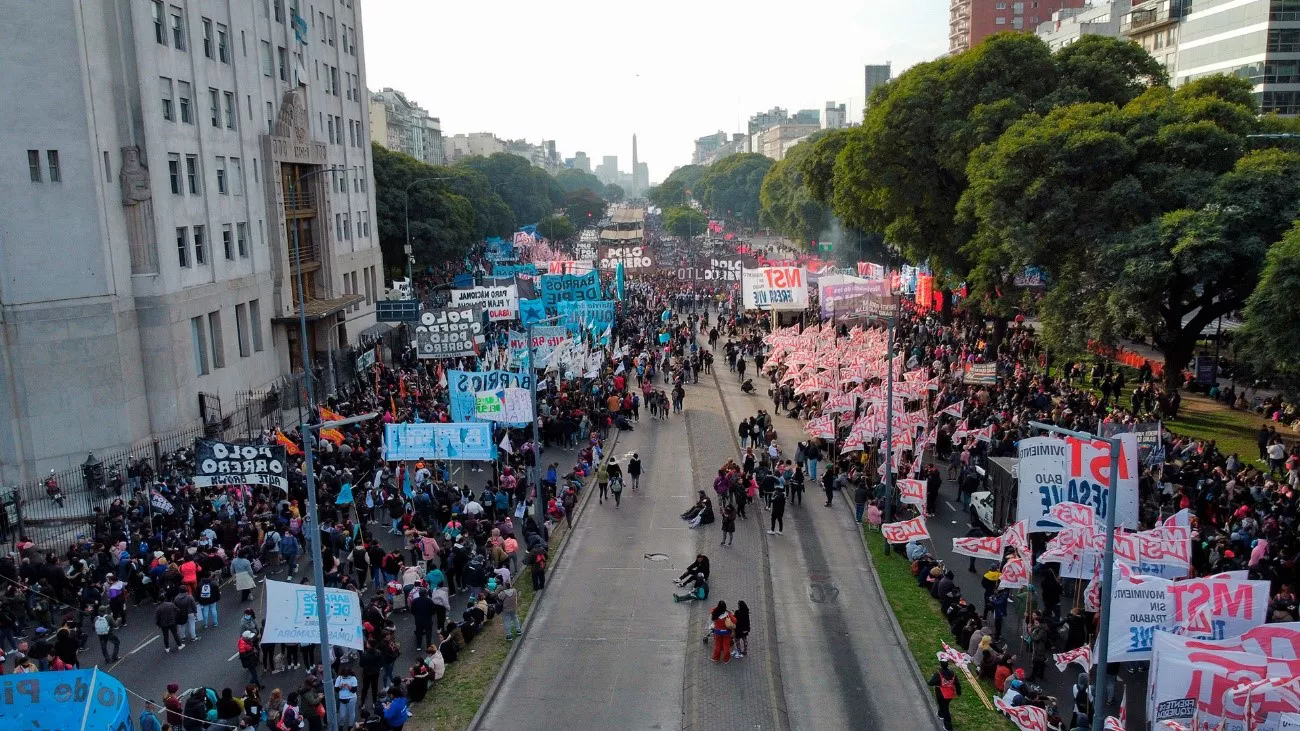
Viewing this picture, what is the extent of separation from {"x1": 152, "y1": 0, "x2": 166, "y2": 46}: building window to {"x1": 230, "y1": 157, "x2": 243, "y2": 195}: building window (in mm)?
5913

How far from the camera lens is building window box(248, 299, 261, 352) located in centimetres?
4056

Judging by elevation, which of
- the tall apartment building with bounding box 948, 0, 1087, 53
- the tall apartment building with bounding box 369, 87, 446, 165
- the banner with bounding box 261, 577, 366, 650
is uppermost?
the tall apartment building with bounding box 948, 0, 1087, 53

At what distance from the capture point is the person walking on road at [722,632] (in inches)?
728

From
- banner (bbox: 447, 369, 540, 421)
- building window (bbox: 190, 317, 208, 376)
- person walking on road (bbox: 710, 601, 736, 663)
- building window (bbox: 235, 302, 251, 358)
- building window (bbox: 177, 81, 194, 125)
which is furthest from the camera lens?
building window (bbox: 235, 302, 251, 358)

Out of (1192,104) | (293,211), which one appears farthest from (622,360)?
(1192,104)

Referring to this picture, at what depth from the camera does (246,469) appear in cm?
2094

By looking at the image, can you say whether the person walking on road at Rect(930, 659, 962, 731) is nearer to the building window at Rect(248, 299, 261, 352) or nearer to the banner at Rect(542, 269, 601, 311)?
the banner at Rect(542, 269, 601, 311)

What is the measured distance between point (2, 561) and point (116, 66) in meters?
17.1

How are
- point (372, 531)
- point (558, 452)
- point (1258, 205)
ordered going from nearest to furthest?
1. point (372, 531)
2. point (1258, 205)
3. point (558, 452)

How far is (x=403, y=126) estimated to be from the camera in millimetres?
159125

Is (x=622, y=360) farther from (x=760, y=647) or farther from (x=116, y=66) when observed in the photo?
(x=760, y=647)

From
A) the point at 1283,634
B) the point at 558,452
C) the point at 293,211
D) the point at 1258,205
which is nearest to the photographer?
the point at 1283,634

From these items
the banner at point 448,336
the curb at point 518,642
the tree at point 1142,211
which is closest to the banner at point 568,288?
the banner at point 448,336

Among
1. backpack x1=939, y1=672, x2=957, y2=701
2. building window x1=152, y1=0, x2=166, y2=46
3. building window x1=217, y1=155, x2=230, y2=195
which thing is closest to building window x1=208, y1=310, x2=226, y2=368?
building window x1=217, y1=155, x2=230, y2=195
